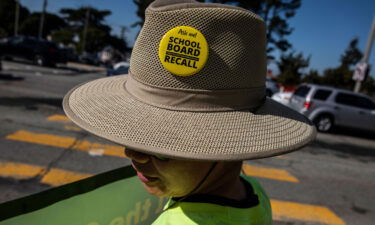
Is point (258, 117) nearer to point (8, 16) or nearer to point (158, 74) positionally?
point (158, 74)

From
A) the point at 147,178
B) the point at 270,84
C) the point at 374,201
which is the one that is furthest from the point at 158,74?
the point at 270,84

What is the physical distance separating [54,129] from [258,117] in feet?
16.8

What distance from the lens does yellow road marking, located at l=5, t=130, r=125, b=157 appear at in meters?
4.61

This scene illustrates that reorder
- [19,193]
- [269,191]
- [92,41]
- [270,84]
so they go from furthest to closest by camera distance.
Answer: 1. [92,41]
2. [270,84]
3. [269,191]
4. [19,193]

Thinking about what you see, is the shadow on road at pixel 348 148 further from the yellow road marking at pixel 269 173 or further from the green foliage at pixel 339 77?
the green foliage at pixel 339 77

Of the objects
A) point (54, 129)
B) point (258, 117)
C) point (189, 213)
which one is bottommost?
point (54, 129)

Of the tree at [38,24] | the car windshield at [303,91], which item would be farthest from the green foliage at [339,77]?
the tree at [38,24]

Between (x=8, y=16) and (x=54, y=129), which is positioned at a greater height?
(x=8, y=16)

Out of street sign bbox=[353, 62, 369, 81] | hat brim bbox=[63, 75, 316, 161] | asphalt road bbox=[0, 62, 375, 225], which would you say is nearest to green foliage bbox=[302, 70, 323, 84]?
street sign bbox=[353, 62, 369, 81]

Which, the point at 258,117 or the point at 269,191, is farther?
the point at 269,191

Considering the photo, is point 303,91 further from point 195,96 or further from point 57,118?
point 195,96

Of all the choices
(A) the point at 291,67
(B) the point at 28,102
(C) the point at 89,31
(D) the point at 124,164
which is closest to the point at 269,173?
(D) the point at 124,164

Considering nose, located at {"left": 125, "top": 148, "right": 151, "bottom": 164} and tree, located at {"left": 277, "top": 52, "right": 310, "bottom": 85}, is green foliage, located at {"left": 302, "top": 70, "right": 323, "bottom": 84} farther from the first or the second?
nose, located at {"left": 125, "top": 148, "right": 151, "bottom": 164}

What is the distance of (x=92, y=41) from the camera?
194 ft
